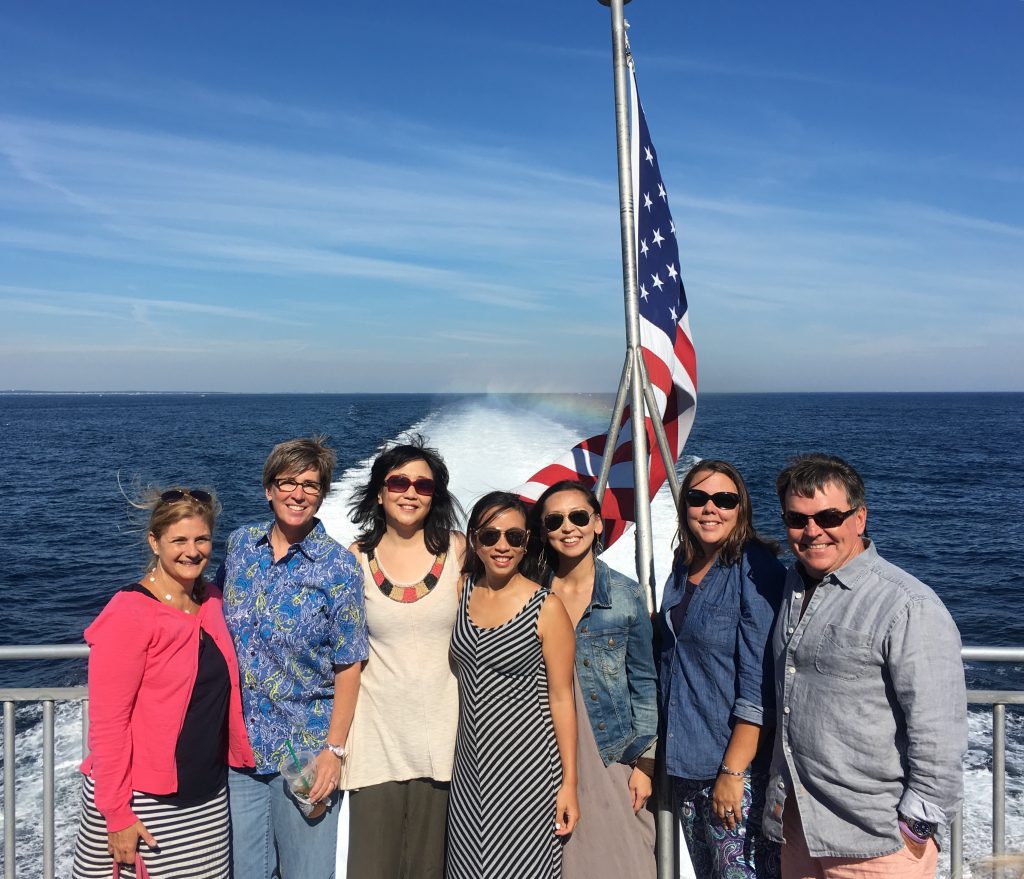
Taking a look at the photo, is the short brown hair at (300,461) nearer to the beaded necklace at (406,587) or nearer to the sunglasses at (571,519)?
the beaded necklace at (406,587)

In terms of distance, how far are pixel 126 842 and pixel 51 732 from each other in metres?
0.74

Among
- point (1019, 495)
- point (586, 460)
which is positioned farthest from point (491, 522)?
point (1019, 495)

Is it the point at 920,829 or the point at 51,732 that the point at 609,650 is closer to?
the point at 920,829

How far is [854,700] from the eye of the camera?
2.29m

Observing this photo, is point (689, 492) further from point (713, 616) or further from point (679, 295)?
point (679, 295)

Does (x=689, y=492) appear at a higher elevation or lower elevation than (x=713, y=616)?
higher

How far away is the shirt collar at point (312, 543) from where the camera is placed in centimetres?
279

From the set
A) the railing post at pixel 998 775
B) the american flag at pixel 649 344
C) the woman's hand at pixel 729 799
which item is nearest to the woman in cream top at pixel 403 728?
the woman's hand at pixel 729 799

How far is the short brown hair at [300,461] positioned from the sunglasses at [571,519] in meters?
0.81

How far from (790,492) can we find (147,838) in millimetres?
2320

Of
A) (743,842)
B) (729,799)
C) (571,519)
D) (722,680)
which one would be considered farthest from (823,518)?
(743,842)

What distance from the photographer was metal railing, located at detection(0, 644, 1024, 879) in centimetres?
276

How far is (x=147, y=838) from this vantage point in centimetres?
252

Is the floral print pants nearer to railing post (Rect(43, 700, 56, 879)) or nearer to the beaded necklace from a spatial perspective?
the beaded necklace
